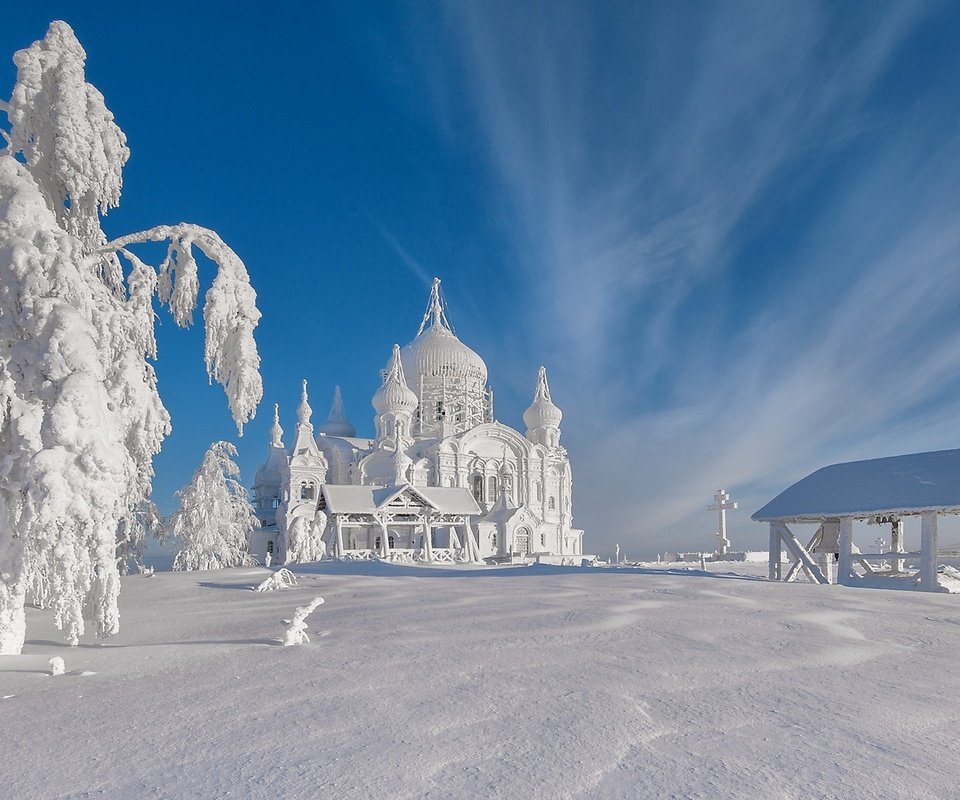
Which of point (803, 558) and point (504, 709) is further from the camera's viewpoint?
point (803, 558)

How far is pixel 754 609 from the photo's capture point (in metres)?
8.95

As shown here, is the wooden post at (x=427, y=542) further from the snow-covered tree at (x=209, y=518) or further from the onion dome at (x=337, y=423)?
the onion dome at (x=337, y=423)

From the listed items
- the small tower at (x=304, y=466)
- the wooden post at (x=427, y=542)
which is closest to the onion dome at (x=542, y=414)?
the small tower at (x=304, y=466)

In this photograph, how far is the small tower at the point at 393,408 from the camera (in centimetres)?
5419

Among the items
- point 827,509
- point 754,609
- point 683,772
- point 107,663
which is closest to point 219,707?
point 107,663

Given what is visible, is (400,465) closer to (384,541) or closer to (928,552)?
(384,541)

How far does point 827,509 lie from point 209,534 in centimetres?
2574

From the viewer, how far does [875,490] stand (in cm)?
1800

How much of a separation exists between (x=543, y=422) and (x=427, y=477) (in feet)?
44.2

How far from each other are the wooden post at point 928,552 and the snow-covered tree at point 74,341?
14859 millimetres

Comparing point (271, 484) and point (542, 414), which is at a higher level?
point (542, 414)

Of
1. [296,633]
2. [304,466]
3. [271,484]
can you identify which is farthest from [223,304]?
[271,484]

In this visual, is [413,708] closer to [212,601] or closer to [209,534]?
[212,601]

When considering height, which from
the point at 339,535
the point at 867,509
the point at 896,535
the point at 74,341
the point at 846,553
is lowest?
the point at 339,535
